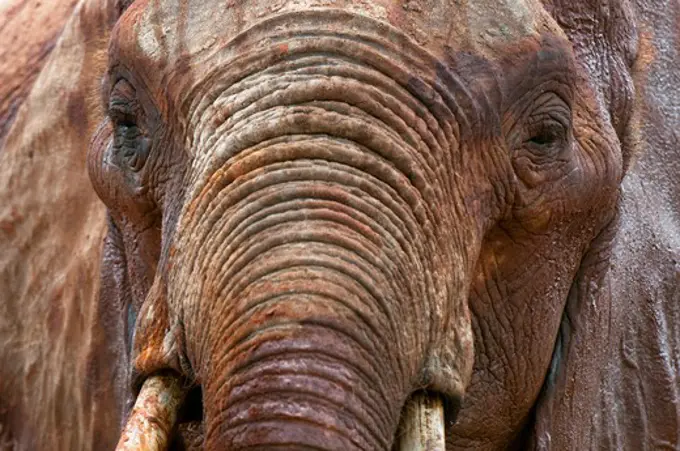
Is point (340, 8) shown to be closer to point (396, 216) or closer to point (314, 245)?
point (396, 216)

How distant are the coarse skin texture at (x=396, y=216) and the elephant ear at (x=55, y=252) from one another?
1.33 ft

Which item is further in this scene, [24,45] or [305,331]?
[24,45]

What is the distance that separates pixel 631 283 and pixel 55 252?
1.69 metres

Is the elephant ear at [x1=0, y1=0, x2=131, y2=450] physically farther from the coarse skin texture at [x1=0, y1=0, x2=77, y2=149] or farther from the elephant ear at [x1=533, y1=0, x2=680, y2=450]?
the elephant ear at [x1=533, y1=0, x2=680, y2=450]

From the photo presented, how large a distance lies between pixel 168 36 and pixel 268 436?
976 millimetres

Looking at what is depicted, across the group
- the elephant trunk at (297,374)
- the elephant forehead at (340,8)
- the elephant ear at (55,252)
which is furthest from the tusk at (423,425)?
the elephant ear at (55,252)

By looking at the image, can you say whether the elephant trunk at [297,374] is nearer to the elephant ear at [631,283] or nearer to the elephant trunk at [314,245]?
the elephant trunk at [314,245]

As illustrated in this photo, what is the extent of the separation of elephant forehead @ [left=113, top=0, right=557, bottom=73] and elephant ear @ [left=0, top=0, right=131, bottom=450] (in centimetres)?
130

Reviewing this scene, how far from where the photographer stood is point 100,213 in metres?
4.62

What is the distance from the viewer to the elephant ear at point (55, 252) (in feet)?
15.2

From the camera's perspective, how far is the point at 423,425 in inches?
115

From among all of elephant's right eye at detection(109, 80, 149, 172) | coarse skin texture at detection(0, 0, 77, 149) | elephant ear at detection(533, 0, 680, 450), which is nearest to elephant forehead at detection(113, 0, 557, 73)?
elephant's right eye at detection(109, 80, 149, 172)

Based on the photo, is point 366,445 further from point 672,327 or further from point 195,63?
point 672,327

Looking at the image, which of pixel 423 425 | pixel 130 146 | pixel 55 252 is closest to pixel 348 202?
pixel 423 425
